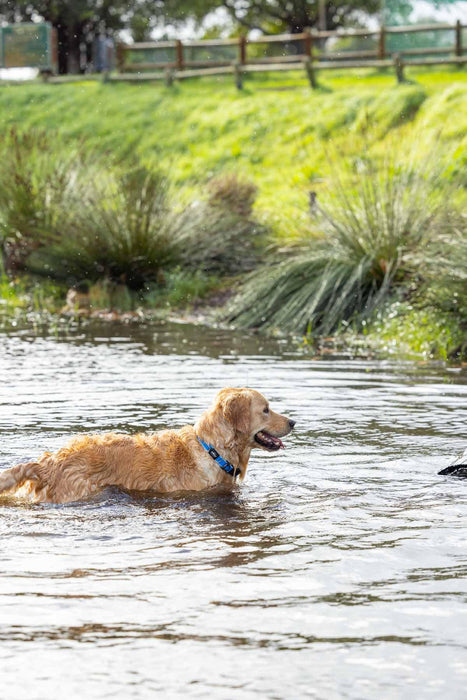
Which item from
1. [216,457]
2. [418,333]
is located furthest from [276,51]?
[216,457]

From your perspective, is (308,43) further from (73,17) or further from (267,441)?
(267,441)

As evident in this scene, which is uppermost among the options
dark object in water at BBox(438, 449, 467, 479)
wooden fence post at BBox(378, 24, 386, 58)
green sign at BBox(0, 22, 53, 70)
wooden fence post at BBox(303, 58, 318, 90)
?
green sign at BBox(0, 22, 53, 70)

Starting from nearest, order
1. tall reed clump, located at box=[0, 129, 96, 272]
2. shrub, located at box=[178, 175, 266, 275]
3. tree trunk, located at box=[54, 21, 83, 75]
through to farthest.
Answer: shrub, located at box=[178, 175, 266, 275] → tall reed clump, located at box=[0, 129, 96, 272] → tree trunk, located at box=[54, 21, 83, 75]

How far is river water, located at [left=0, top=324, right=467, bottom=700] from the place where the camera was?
17.2 feet

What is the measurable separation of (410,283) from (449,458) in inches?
314

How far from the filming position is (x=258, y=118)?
39.4m

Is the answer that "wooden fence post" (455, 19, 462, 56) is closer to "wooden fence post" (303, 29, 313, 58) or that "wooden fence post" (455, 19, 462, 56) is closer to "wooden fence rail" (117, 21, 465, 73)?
"wooden fence rail" (117, 21, 465, 73)

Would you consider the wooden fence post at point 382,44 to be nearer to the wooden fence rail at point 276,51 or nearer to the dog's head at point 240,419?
the wooden fence rail at point 276,51

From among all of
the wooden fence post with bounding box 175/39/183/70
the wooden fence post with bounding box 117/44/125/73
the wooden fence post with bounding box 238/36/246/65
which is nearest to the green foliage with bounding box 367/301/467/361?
the wooden fence post with bounding box 238/36/246/65

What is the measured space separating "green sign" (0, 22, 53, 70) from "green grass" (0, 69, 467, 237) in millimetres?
2606

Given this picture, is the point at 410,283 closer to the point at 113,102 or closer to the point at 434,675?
the point at 434,675

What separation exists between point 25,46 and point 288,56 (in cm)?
1268

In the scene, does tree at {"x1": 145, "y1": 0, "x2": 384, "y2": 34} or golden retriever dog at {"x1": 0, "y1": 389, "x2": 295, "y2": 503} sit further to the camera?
tree at {"x1": 145, "y1": 0, "x2": 384, "y2": 34}

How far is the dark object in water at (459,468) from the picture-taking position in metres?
8.95
